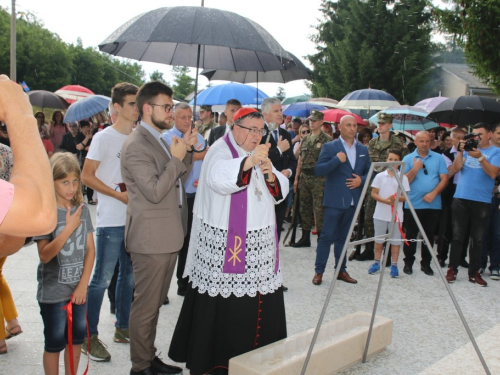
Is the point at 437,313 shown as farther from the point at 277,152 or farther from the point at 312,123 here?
the point at 312,123

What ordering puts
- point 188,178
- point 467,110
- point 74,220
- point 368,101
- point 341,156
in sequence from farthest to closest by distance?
point 368,101 < point 467,110 < point 341,156 < point 188,178 < point 74,220

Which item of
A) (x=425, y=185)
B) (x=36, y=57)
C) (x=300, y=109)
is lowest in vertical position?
(x=425, y=185)

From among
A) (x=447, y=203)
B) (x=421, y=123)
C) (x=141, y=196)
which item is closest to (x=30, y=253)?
(x=141, y=196)

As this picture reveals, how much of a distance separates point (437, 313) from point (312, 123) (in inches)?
142

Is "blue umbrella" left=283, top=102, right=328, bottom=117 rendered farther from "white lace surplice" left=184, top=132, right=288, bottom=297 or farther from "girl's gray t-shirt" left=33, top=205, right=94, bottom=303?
"girl's gray t-shirt" left=33, top=205, right=94, bottom=303

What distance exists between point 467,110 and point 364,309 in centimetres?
473

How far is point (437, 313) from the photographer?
545cm

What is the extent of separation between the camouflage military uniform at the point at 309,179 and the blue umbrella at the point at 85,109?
4733mm

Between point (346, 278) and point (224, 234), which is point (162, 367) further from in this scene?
point (346, 278)

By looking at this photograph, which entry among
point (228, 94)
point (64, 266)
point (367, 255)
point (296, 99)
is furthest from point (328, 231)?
point (296, 99)

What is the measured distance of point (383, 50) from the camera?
111 feet

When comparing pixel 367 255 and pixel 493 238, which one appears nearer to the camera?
pixel 493 238

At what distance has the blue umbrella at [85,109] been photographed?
419 inches

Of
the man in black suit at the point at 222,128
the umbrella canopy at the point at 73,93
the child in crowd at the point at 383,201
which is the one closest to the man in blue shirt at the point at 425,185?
the child in crowd at the point at 383,201
